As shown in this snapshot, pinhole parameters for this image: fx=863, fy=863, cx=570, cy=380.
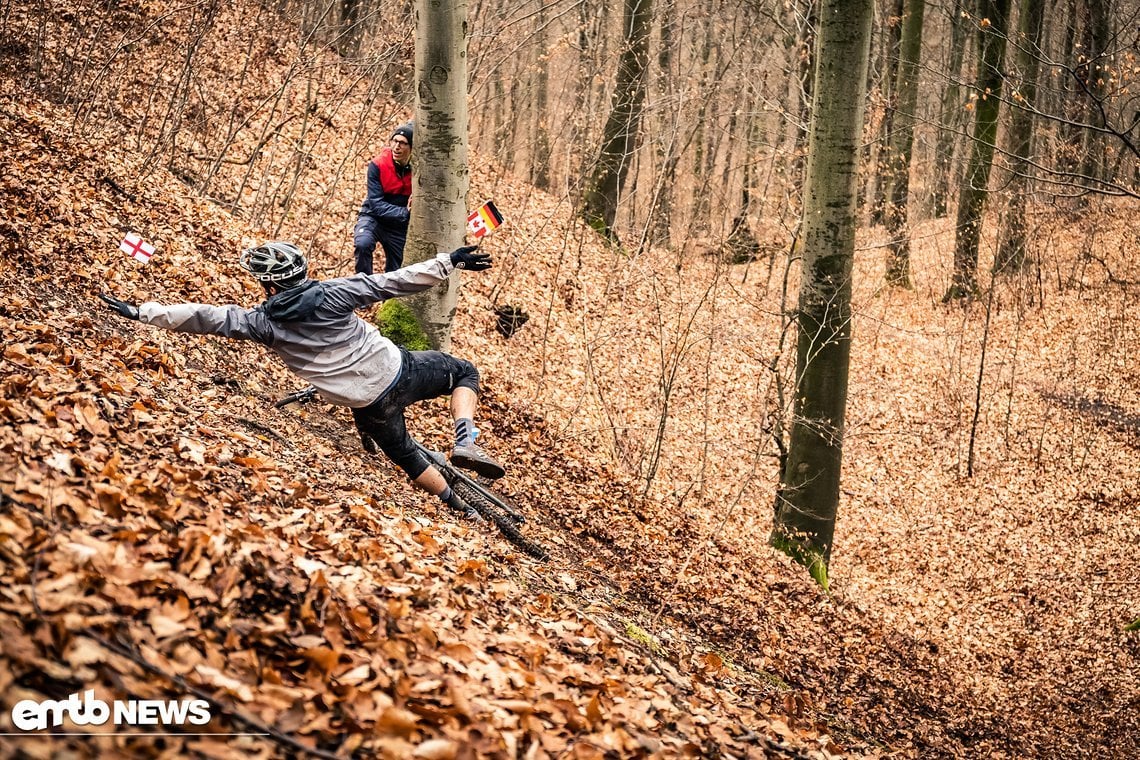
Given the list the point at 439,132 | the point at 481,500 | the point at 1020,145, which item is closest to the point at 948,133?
the point at 1020,145

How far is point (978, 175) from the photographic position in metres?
17.7

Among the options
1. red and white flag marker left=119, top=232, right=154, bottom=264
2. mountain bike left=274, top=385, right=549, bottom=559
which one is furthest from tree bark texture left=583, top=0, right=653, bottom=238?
red and white flag marker left=119, top=232, right=154, bottom=264

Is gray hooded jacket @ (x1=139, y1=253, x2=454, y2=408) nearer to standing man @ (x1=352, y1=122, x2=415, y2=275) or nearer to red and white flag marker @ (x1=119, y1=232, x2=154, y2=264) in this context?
red and white flag marker @ (x1=119, y1=232, x2=154, y2=264)

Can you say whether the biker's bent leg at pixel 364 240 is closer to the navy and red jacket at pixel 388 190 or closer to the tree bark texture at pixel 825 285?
the navy and red jacket at pixel 388 190

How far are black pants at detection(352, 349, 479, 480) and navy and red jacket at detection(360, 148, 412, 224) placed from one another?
286 centimetres

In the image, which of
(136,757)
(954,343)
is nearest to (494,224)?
(136,757)

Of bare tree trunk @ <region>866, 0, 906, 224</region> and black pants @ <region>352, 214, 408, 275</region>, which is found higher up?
bare tree trunk @ <region>866, 0, 906, 224</region>

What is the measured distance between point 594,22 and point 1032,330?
1134 cm

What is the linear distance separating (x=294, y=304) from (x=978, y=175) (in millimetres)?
16175

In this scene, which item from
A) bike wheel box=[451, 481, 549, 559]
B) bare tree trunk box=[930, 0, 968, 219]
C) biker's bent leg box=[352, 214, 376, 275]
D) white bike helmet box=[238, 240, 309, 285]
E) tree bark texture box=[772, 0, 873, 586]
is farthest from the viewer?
bare tree trunk box=[930, 0, 968, 219]

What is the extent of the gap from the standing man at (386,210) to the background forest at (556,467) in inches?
62.8

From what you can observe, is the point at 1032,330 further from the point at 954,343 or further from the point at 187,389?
the point at 187,389

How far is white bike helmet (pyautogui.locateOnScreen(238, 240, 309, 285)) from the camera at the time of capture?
18.2 feet

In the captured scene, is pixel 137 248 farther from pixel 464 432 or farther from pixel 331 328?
pixel 464 432
